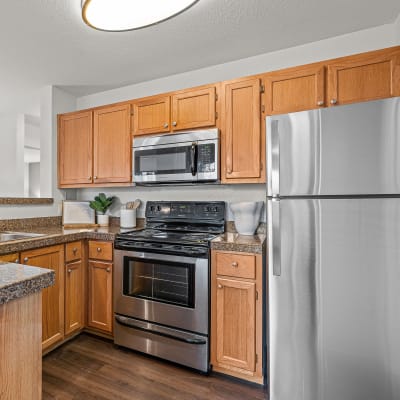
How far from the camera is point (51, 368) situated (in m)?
1.88

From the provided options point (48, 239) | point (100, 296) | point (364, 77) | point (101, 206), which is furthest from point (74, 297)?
point (364, 77)

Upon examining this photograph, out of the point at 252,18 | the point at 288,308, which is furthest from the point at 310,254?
the point at 252,18

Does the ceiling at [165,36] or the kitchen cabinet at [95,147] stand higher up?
the ceiling at [165,36]

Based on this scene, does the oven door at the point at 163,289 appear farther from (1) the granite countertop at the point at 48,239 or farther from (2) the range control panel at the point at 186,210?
(2) the range control panel at the point at 186,210

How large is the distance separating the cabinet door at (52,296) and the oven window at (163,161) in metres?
0.97

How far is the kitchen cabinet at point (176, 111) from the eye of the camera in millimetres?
2160

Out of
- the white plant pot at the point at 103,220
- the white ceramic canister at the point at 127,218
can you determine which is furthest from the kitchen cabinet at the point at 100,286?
the white plant pot at the point at 103,220

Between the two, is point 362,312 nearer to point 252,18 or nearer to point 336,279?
point 336,279

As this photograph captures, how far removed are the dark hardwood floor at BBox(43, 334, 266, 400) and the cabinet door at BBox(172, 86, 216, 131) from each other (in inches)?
74.4

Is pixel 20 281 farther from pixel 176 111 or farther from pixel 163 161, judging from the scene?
pixel 176 111

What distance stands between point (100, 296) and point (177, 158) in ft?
4.45

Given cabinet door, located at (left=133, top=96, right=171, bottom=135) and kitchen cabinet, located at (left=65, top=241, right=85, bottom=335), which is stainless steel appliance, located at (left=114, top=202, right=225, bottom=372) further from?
cabinet door, located at (left=133, top=96, right=171, bottom=135)

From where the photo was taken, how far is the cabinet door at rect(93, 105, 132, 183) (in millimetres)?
Result: 2504

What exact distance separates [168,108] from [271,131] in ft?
3.97
